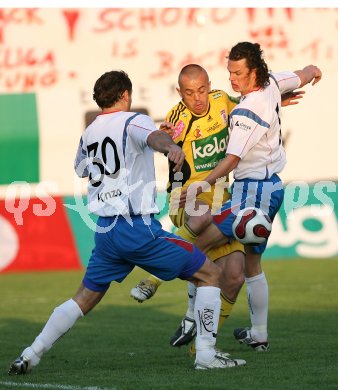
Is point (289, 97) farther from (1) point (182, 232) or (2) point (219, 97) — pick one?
(1) point (182, 232)

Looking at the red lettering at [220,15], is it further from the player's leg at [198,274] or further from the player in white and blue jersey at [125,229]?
the player's leg at [198,274]

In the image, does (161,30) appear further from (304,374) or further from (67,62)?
(304,374)

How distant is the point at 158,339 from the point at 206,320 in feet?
8.36

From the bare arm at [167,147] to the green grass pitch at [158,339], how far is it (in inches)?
58.9

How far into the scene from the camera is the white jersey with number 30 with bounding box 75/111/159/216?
7902 mm

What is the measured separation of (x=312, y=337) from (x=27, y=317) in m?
3.93

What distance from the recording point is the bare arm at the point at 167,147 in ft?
23.9

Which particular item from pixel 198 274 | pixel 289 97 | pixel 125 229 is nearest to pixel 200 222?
pixel 198 274

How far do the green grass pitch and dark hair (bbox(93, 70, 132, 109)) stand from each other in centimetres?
202

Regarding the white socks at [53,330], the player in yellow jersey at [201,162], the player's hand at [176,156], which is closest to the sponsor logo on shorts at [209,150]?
the player in yellow jersey at [201,162]

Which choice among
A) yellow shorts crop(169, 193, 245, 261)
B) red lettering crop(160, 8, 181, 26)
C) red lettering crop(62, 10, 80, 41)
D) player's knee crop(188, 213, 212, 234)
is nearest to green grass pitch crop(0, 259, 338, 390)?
yellow shorts crop(169, 193, 245, 261)

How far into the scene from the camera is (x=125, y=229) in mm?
7961

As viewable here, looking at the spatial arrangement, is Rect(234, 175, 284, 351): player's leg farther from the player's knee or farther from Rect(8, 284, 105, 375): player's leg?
Rect(8, 284, 105, 375): player's leg

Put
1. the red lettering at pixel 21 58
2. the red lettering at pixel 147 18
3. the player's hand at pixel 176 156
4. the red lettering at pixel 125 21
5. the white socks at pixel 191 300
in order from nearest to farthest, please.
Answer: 1. the player's hand at pixel 176 156
2. the white socks at pixel 191 300
3. the red lettering at pixel 21 58
4. the red lettering at pixel 125 21
5. the red lettering at pixel 147 18
